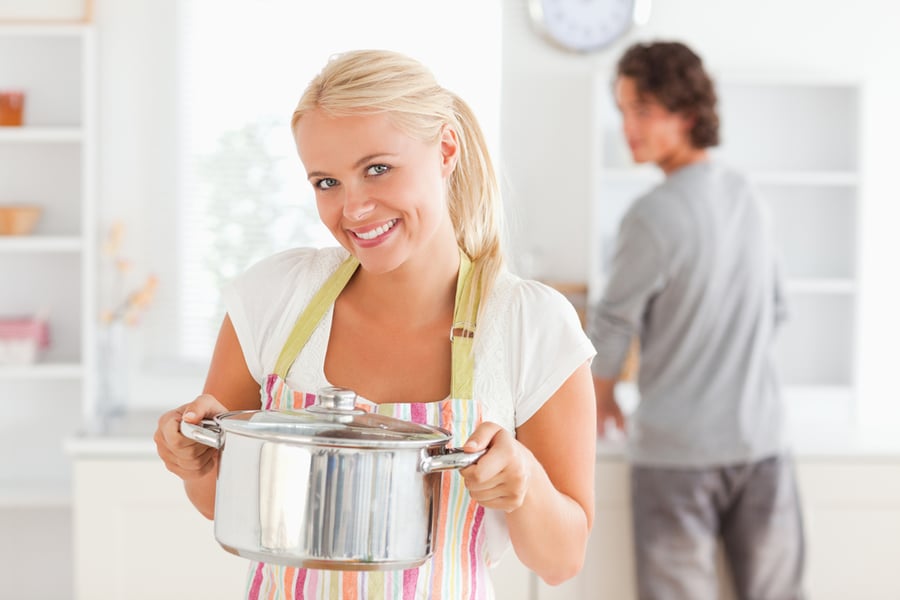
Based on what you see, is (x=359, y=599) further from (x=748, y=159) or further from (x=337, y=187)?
(x=748, y=159)

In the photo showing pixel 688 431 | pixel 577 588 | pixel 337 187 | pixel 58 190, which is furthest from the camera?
pixel 58 190

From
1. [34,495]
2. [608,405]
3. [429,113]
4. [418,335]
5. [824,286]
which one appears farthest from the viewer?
[824,286]

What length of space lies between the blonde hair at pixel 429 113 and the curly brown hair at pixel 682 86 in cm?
120

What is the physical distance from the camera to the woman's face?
1100 millimetres

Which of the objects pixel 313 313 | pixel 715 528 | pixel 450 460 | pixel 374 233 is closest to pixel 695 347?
pixel 715 528

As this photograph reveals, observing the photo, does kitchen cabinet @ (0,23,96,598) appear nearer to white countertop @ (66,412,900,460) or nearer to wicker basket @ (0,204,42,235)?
wicker basket @ (0,204,42,235)

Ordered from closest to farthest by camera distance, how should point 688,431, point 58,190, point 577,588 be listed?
point 688,431, point 577,588, point 58,190

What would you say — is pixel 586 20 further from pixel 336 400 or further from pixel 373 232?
pixel 336 400

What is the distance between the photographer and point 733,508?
2.48 m

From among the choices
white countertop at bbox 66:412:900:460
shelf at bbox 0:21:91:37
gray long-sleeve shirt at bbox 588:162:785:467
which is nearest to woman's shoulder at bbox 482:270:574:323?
gray long-sleeve shirt at bbox 588:162:785:467

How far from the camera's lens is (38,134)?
120 inches

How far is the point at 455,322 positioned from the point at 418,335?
54mm

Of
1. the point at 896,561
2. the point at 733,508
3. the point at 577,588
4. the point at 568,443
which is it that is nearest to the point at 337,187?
the point at 568,443

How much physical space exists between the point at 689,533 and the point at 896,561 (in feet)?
2.22
